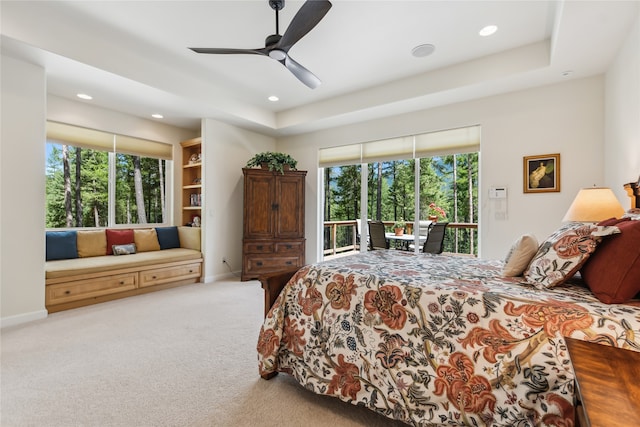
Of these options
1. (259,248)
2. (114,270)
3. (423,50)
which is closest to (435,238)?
(423,50)

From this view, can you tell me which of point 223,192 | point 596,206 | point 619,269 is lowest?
point 619,269

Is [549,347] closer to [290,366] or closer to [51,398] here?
[290,366]

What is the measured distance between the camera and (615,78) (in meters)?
2.61

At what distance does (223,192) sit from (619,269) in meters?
4.71

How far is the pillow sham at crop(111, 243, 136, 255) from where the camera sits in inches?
159

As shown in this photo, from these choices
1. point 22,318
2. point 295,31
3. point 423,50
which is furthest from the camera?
point 423,50

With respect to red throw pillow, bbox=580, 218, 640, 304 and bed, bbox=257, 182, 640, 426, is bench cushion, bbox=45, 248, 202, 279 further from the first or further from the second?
red throw pillow, bbox=580, 218, 640, 304

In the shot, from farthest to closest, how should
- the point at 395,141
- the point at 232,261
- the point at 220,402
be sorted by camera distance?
the point at 232,261 → the point at 395,141 → the point at 220,402

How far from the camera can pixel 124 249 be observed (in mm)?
4098

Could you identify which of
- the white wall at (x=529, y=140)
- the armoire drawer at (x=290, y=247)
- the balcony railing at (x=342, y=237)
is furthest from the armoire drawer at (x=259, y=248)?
the white wall at (x=529, y=140)

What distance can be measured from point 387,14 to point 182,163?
4155mm

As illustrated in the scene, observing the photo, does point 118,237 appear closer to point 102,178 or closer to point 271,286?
point 102,178

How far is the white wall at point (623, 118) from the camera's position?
6.97 ft

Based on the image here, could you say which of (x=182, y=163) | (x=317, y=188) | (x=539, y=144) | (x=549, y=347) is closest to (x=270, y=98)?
(x=317, y=188)
